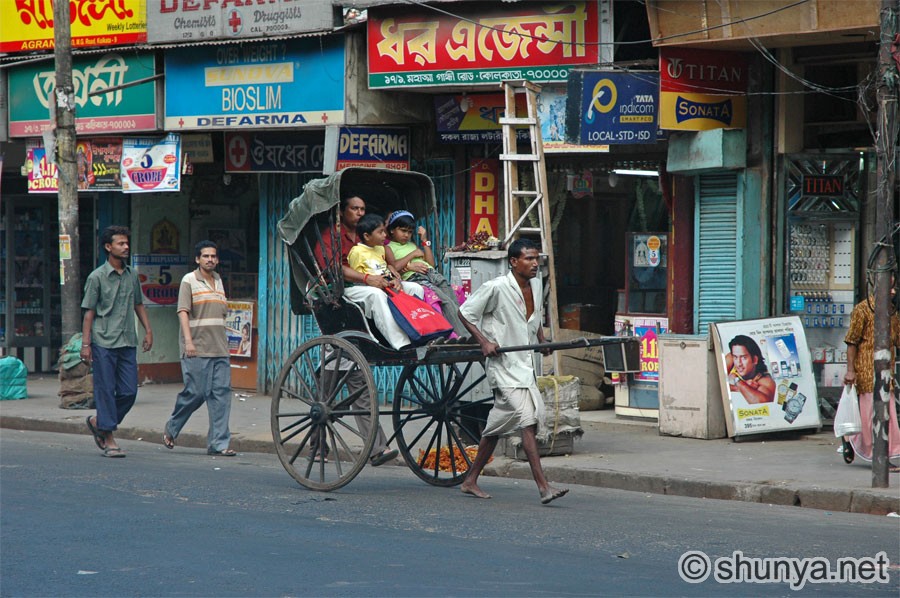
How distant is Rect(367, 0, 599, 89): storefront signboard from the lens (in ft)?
42.5

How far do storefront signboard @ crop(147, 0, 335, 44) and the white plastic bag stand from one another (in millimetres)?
7341

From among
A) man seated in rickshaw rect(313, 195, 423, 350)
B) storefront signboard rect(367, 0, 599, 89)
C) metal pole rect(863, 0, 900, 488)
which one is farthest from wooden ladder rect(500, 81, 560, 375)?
metal pole rect(863, 0, 900, 488)

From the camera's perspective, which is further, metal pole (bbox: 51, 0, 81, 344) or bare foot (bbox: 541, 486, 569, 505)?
metal pole (bbox: 51, 0, 81, 344)

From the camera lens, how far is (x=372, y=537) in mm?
7551

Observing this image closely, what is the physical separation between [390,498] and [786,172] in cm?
586

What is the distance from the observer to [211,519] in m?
8.14

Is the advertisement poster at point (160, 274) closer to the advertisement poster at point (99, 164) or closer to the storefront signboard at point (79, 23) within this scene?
the advertisement poster at point (99, 164)

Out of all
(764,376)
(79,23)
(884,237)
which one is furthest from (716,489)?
(79,23)

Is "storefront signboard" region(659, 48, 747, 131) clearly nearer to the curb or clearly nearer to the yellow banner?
the yellow banner

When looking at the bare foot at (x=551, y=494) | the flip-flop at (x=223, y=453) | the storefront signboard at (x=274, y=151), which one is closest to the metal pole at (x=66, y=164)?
the storefront signboard at (x=274, y=151)

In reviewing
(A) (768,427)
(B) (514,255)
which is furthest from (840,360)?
(B) (514,255)

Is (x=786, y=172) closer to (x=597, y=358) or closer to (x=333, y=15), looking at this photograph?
(x=597, y=358)

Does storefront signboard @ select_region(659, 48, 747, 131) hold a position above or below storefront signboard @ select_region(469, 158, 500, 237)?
above

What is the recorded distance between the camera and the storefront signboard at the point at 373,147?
14.3m
